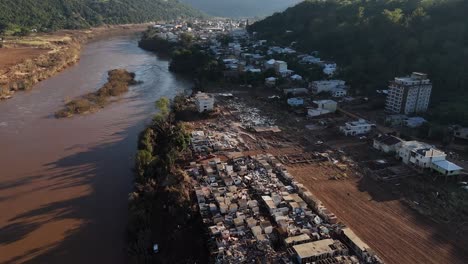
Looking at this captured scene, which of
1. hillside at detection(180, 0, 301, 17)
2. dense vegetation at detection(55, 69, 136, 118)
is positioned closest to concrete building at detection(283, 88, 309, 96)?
dense vegetation at detection(55, 69, 136, 118)

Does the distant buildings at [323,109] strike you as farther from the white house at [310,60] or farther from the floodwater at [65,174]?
the white house at [310,60]

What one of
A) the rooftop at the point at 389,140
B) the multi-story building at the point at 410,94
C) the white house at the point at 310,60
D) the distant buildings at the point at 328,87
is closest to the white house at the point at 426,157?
the rooftop at the point at 389,140

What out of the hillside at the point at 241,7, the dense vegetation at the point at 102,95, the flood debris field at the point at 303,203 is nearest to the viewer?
the flood debris field at the point at 303,203

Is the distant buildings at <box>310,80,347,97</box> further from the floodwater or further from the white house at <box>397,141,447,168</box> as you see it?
the floodwater

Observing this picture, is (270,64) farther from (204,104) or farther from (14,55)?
(14,55)

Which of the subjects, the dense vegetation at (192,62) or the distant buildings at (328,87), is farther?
the dense vegetation at (192,62)

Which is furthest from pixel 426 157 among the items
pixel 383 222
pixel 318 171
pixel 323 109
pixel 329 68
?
pixel 329 68
